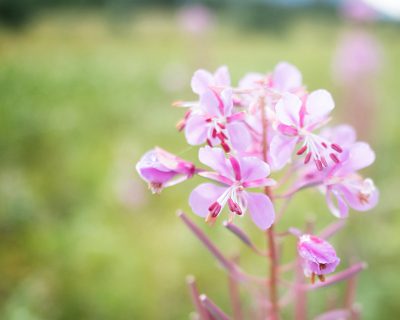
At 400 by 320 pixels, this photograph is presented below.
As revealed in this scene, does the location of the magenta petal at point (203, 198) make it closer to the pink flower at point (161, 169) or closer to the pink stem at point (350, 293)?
the pink flower at point (161, 169)

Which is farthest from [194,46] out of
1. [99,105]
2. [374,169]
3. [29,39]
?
[29,39]

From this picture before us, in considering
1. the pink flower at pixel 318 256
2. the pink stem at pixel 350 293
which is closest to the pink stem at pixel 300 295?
the pink stem at pixel 350 293

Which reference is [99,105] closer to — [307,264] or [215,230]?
[215,230]

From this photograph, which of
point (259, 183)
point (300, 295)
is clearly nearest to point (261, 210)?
point (259, 183)

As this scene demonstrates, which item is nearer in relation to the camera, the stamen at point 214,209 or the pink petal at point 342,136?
the stamen at point 214,209

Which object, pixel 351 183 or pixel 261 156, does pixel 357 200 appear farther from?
pixel 261 156

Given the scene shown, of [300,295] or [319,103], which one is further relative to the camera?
[300,295]

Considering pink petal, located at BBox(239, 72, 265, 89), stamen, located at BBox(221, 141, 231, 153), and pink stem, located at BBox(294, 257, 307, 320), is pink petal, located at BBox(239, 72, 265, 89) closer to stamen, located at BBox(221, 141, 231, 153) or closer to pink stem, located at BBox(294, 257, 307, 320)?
stamen, located at BBox(221, 141, 231, 153)
